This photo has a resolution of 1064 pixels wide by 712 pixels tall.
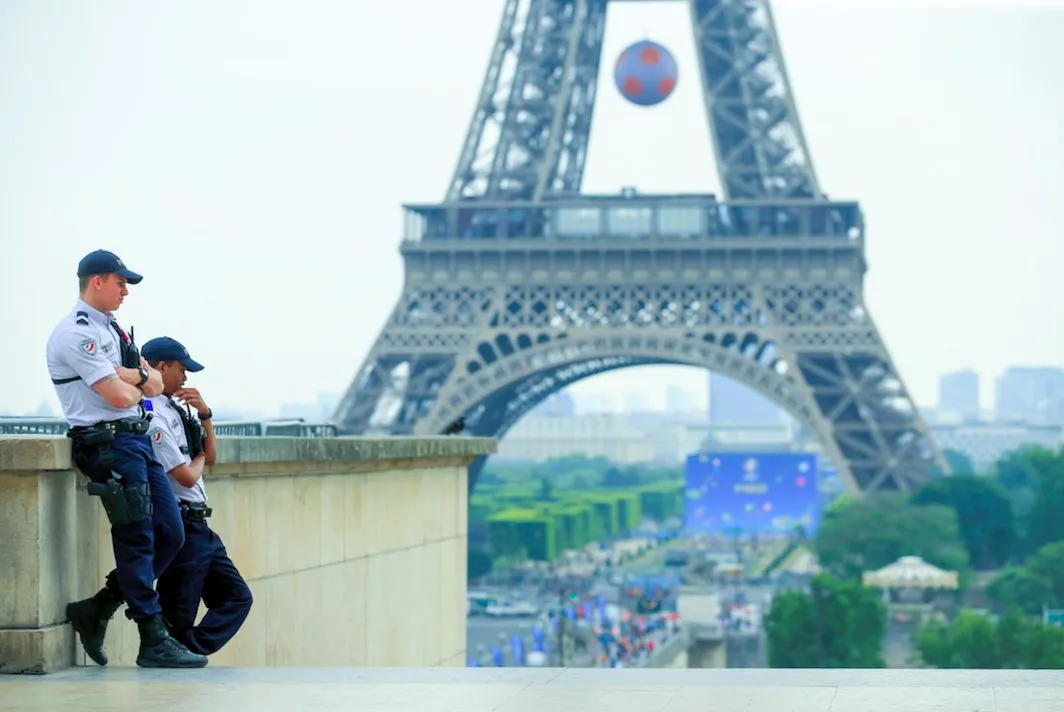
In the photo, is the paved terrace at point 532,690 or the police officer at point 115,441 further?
the police officer at point 115,441

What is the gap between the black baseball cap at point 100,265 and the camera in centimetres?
977

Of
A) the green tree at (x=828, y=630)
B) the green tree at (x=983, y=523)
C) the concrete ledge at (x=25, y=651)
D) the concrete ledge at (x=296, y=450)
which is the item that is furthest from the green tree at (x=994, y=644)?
the concrete ledge at (x=25, y=651)

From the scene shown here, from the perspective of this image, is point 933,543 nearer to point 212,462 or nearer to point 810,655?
point 810,655

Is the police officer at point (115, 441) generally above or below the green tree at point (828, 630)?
above

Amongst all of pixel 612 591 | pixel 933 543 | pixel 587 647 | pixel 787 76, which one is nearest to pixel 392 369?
pixel 587 647

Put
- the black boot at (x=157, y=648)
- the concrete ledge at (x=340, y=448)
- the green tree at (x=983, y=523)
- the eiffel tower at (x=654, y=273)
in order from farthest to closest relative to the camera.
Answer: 1. the green tree at (x=983, y=523)
2. the eiffel tower at (x=654, y=273)
3. the concrete ledge at (x=340, y=448)
4. the black boot at (x=157, y=648)

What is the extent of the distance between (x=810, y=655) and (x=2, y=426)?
4468 centimetres

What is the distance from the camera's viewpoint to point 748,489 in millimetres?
99750

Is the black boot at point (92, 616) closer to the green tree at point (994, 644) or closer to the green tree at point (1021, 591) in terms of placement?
the green tree at point (994, 644)

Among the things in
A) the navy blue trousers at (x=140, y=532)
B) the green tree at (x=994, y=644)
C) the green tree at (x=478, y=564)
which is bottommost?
the green tree at (x=478, y=564)

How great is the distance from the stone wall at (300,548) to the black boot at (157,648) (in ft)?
1.19

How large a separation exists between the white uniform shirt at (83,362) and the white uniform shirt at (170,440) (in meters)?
0.30

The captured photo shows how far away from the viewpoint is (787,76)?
61938 mm

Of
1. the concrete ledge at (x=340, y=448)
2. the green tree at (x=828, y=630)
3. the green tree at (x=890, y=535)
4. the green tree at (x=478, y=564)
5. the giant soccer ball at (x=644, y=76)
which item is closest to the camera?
the concrete ledge at (x=340, y=448)
